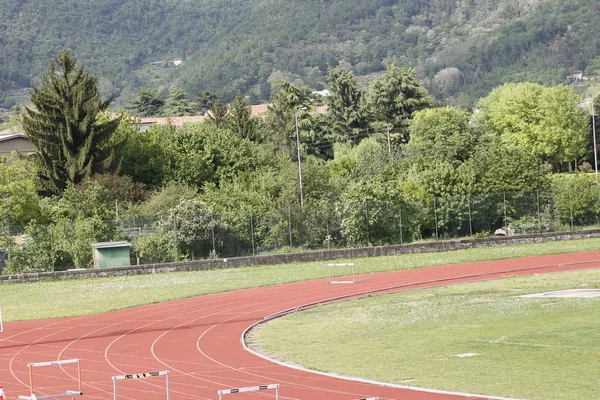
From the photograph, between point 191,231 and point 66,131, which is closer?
point 191,231

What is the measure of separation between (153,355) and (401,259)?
27960mm

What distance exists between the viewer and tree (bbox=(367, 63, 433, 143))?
370 ft

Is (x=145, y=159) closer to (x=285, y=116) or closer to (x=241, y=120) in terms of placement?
(x=241, y=120)

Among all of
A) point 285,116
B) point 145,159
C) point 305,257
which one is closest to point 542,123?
point 285,116

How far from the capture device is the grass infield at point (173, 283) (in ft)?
132

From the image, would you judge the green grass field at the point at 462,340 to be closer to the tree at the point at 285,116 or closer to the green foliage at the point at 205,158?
the green foliage at the point at 205,158

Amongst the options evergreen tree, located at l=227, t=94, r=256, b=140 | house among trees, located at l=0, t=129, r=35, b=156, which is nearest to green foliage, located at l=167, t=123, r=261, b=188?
house among trees, located at l=0, t=129, r=35, b=156

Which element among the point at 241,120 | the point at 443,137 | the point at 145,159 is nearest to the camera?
the point at 145,159

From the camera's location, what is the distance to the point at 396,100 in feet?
373

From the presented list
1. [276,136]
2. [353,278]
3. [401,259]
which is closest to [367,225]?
[401,259]

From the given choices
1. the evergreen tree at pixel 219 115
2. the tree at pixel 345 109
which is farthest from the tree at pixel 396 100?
the evergreen tree at pixel 219 115

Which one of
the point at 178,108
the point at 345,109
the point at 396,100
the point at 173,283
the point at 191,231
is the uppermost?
the point at 178,108

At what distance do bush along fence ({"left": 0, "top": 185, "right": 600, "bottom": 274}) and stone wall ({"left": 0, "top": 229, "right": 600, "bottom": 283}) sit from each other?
69.8 inches

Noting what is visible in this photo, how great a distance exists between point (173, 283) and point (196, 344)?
65.3ft
